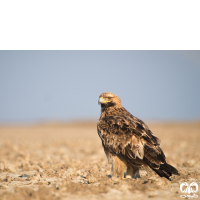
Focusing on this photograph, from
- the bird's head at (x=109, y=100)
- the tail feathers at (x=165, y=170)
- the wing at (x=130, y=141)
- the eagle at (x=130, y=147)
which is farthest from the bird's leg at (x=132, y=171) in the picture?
the bird's head at (x=109, y=100)

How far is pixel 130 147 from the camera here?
17.9 feet

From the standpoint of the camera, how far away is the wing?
17.5ft

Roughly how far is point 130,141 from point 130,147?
0.45 feet

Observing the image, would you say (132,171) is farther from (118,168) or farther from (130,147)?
(130,147)

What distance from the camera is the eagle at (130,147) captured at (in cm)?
525

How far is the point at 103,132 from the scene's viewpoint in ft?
19.3

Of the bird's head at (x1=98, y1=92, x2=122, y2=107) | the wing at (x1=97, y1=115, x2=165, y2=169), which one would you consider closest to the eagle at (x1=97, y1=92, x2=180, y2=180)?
the wing at (x1=97, y1=115, x2=165, y2=169)

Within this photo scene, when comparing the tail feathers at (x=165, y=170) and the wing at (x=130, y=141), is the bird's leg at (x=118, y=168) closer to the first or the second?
the wing at (x=130, y=141)

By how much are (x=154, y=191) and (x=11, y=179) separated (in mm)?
3491

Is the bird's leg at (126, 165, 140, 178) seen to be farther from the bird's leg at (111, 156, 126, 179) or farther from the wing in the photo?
the wing
